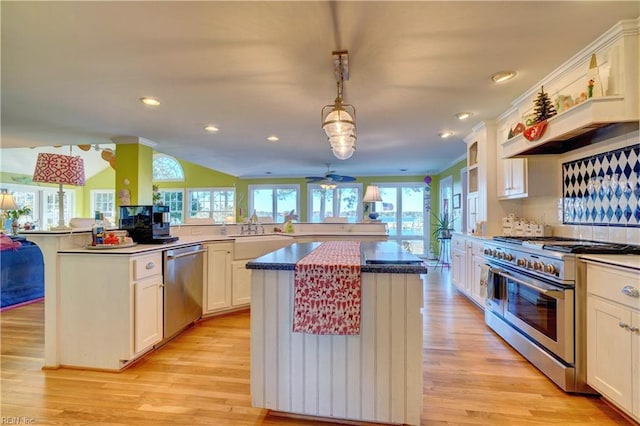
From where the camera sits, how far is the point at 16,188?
7754mm

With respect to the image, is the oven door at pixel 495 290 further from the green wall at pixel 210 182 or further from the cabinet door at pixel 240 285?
the green wall at pixel 210 182

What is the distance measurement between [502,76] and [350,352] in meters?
2.40

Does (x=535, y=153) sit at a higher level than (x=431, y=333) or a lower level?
higher

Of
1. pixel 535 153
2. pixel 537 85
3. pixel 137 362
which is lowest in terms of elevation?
pixel 137 362

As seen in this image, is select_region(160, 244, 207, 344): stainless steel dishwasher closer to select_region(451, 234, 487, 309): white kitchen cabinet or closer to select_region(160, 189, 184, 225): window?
select_region(451, 234, 487, 309): white kitchen cabinet

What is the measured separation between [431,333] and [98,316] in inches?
114

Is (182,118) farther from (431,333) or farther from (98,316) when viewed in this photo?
(431,333)

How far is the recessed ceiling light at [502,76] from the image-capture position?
2.34 m

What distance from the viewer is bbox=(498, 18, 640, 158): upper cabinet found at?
71.6 inches

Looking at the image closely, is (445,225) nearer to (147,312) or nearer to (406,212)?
(406,212)

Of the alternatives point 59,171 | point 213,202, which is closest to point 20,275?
point 59,171

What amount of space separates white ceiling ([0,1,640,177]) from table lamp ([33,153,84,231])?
66 centimetres

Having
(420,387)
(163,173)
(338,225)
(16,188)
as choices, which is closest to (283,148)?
(338,225)

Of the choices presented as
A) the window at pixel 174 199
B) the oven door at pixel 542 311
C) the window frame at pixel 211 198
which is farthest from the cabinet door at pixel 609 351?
the window at pixel 174 199
